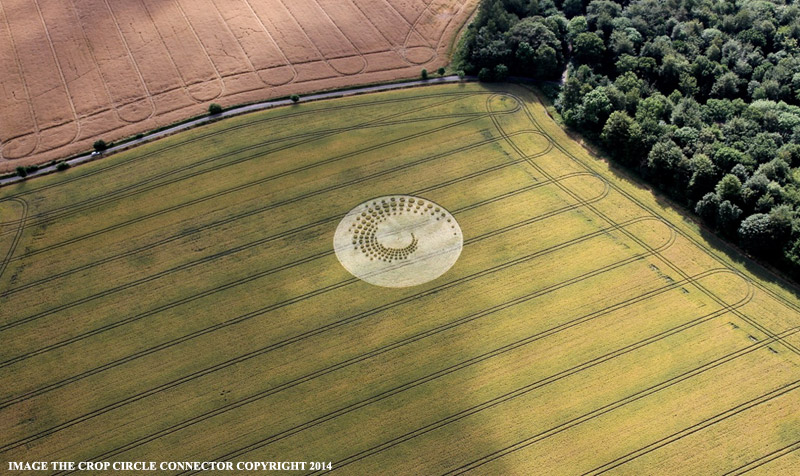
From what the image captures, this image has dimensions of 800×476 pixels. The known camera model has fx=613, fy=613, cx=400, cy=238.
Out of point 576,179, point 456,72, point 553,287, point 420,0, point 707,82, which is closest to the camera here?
point 553,287

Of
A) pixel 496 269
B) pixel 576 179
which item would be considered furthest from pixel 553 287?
pixel 576 179

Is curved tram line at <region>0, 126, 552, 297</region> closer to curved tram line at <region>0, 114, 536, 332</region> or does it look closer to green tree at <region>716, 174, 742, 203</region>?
curved tram line at <region>0, 114, 536, 332</region>

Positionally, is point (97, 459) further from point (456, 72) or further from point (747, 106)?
point (747, 106)

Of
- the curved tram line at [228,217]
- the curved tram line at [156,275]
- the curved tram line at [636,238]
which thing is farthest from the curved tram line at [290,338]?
the curved tram line at [228,217]

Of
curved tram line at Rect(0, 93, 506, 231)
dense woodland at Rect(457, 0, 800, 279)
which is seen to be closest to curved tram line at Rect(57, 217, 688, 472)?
dense woodland at Rect(457, 0, 800, 279)

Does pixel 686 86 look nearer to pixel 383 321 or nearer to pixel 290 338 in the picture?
pixel 383 321
